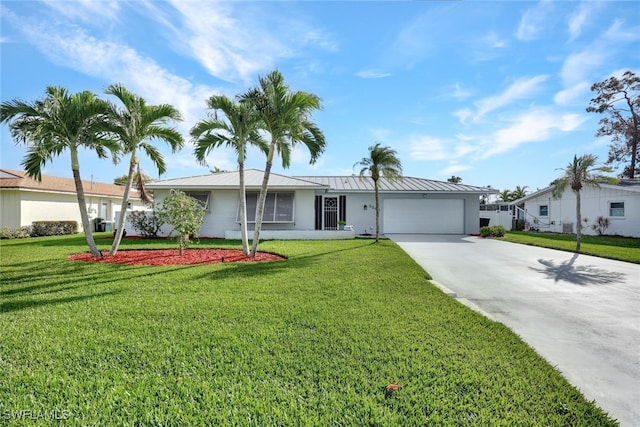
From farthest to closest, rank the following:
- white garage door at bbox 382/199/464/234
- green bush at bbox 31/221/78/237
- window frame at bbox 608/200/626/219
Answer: white garage door at bbox 382/199/464/234, window frame at bbox 608/200/626/219, green bush at bbox 31/221/78/237

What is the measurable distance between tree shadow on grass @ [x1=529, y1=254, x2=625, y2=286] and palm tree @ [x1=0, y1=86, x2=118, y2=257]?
533 inches

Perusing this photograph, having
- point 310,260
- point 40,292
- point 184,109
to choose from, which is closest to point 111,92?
point 184,109

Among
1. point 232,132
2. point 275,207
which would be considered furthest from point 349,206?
point 232,132

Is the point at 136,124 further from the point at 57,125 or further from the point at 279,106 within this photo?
the point at 279,106

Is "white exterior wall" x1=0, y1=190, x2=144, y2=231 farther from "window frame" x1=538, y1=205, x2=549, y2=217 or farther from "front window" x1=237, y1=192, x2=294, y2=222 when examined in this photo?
"window frame" x1=538, y1=205, x2=549, y2=217

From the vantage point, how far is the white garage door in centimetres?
2059

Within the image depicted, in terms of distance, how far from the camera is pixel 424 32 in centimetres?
927

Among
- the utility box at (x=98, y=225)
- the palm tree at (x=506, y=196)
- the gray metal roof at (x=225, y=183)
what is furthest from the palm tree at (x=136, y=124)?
the palm tree at (x=506, y=196)

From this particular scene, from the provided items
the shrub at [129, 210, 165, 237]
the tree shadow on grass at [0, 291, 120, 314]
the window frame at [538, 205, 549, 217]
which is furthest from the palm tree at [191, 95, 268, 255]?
the window frame at [538, 205, 549, 217]

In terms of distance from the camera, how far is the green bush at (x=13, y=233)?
1738 centimetres

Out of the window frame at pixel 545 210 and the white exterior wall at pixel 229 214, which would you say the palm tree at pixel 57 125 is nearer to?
the white exterior wall at pixel 229 214

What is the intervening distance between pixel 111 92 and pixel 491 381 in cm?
1153

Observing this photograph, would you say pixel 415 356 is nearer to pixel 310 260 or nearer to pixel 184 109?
pixel 310 260

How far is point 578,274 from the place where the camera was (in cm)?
841
